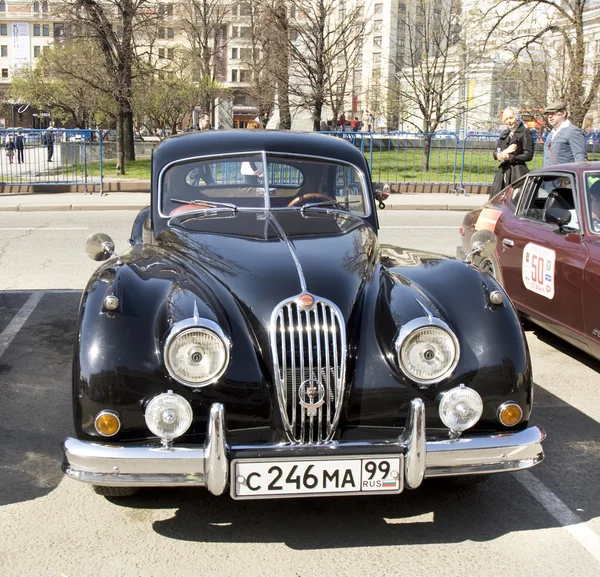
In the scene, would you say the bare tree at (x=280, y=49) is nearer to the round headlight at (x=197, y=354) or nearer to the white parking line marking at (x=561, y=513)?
the white parking line marking at (x=561, y=513)

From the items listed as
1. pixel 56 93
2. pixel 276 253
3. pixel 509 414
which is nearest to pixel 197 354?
pixel 276 253

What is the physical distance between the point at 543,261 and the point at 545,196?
0.81m

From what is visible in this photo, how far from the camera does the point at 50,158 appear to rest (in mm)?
19438

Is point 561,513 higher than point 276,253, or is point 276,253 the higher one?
point 276,253

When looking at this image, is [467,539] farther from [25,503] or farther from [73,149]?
[73,149]

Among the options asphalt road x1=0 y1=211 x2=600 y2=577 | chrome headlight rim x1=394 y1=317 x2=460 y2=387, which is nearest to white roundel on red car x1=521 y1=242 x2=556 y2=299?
asphalt road x1=0 y1=211 x2=600 y2=577

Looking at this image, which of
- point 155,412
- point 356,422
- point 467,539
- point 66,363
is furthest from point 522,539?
point 66,363

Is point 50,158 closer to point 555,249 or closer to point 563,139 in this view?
point 563,139

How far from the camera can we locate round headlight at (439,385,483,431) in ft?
11.0

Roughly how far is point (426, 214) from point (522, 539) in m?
13.2

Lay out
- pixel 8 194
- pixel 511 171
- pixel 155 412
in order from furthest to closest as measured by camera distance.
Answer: pixel 8 194 < pixel 511 171 < pixel 155 412

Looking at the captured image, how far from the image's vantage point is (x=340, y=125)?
40.7 metres

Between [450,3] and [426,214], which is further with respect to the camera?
[450,3]

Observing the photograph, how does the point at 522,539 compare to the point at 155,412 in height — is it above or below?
below
